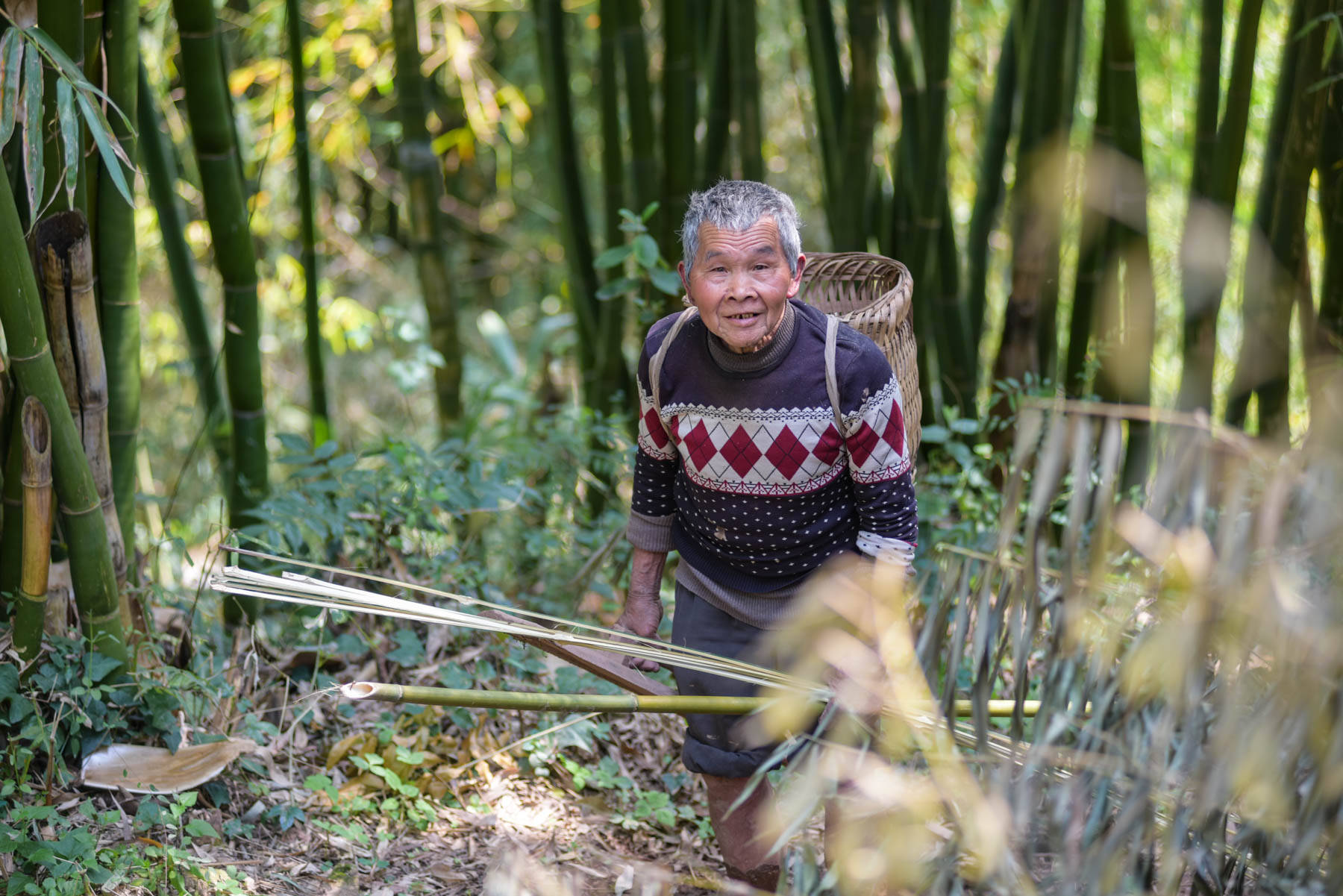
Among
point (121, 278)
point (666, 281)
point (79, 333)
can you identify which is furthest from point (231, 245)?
point (666, 281)

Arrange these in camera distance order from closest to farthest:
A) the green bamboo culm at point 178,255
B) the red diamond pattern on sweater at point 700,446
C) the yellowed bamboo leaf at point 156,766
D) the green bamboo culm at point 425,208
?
the red diamond pattern on sweater at point 700,446, the yellowed bamboo leaf at point 156,766, the green bamboo culm at point 178,255, the green bamboo culm at point 425,208

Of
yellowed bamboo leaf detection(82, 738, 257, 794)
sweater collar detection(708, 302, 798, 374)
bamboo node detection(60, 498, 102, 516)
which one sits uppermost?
sweater collar detection(708, 302, 798, 374)

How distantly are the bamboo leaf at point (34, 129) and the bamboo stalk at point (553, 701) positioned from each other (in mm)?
873

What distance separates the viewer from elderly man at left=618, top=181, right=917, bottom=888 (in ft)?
5.41

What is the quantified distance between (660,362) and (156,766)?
3.47 feet

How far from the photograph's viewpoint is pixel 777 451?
5.57 feet

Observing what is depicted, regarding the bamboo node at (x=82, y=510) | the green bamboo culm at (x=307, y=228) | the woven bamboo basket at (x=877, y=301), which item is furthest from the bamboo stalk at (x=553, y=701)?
the green bamboo culm at (x=307, y=228)

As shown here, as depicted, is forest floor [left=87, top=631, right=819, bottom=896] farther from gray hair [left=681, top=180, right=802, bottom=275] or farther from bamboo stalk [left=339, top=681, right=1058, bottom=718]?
gray hair [left=681, top=180, right=802, bottom=275]

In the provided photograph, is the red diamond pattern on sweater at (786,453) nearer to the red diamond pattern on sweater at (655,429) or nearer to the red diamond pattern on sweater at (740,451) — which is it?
the red diamond pattern on sweater at (740,451)

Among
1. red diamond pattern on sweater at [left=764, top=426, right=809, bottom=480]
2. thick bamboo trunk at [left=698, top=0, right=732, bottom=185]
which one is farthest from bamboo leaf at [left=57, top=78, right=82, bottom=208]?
thick bamboo trunk at [left=698, top=0, right=732, bottom=185]

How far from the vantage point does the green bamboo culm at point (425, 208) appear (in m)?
3.15

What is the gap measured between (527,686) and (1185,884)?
1.27 meters

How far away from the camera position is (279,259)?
5199mm

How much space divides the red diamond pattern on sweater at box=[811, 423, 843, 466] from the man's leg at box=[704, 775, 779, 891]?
558 millimetres
